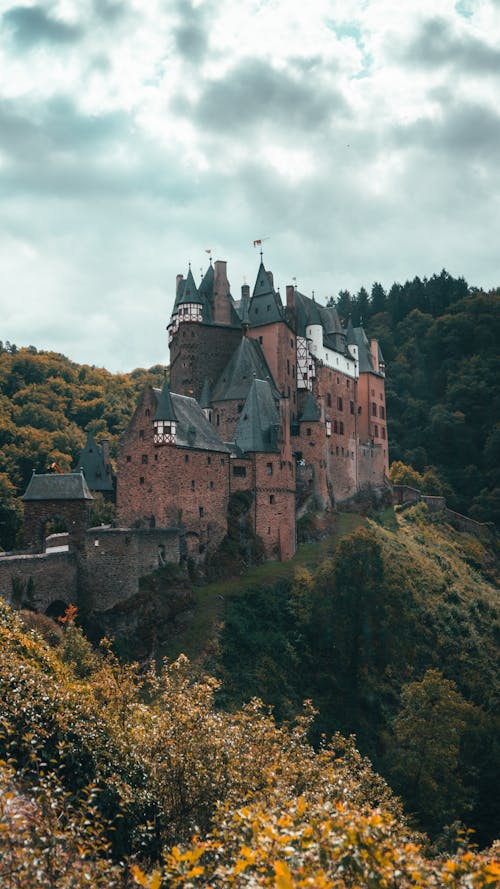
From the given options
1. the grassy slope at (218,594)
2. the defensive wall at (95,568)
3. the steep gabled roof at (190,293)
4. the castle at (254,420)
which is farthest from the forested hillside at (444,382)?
the defensive wall at (95,568)

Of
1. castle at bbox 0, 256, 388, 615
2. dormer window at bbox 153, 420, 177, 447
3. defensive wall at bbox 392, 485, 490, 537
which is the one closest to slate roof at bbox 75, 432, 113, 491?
castle at bbox 0, 256, 388, 615

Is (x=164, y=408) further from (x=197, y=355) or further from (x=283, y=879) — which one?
A: (x=283, y=879)

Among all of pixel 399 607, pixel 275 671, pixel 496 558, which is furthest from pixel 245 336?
pixel 496 558

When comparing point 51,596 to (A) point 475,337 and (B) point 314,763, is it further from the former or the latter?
(A) point 475,337

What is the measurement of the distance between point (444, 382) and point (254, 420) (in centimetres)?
6462

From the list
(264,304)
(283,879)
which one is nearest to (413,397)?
(264,304)

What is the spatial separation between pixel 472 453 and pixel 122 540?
6789cm

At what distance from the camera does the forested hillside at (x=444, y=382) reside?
102 m

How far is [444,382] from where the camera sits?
117125 millimetres

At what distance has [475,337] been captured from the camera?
118m

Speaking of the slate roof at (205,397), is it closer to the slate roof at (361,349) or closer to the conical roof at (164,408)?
the conical roof at (164,408)

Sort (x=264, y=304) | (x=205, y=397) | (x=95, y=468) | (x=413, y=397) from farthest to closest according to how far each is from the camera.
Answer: (x=413, y=397) < (x=264, y=304) < (x=205, y=397) < (x=95, y=468)

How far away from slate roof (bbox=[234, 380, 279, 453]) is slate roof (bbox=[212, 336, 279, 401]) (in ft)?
6.62

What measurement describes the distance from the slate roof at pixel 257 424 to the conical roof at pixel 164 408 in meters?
7.24
